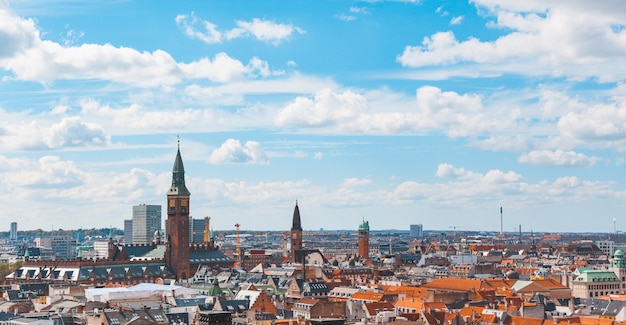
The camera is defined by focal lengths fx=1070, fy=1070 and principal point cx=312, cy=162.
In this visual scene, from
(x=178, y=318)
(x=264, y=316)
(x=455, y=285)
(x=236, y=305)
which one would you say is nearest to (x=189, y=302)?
(x=236, y=305)

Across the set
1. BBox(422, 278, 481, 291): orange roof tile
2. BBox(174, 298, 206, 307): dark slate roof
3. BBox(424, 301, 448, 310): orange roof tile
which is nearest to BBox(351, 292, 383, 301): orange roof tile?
BBox(424, 301, 448, 310): orange roof tile

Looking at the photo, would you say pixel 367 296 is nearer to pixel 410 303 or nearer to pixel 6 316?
pixel 410 303

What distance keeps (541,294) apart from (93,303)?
69730mm

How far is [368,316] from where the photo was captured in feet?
463

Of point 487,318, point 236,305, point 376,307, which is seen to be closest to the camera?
point 487,318

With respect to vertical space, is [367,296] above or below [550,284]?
below

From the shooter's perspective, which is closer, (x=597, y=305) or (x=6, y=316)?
(x=6, y=316)

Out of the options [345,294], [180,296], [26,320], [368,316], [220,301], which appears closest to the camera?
[26,320]

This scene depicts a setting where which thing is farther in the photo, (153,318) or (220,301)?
(220,301)

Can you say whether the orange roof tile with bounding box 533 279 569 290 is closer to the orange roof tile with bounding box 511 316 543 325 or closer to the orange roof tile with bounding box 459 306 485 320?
the orange roof tile with bounding box 459 306 485 320

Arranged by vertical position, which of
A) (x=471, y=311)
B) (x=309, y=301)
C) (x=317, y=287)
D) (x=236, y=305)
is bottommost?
(x=471, y=311)

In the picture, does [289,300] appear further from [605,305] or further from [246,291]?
[605,305]

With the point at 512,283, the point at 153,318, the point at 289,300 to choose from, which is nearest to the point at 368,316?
the point at 153,318

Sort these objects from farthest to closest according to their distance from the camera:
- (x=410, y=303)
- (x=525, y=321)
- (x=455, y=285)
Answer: (x=455, y=285), (x=410, y=303), (x=525, y=321)
